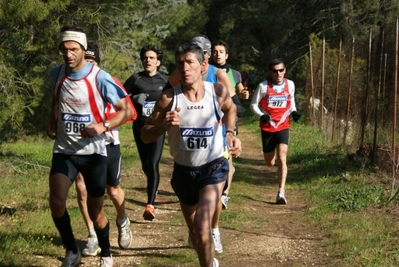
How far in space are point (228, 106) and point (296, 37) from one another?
29.3 m

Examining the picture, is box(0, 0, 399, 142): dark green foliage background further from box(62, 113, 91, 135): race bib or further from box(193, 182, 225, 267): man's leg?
box(193, 182, 225, 267): man's leg

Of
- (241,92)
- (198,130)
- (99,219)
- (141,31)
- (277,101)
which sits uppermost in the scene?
(141,31)

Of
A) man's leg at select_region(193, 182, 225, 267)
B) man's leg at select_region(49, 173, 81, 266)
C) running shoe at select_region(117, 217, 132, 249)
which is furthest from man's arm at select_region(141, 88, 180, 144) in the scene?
running shoe at select_region(117, 217, 132, 249)

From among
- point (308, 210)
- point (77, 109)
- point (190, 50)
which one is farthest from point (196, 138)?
point (308, 210)

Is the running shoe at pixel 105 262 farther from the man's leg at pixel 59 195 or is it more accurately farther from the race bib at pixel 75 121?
the race bib at pixel 75 121

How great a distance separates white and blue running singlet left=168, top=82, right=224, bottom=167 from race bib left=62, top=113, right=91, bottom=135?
73cm

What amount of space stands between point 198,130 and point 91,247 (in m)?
2.11

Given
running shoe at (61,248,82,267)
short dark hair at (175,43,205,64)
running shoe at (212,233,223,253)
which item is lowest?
running shoe at (212,233,223,253)

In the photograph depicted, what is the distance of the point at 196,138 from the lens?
19.8 feet

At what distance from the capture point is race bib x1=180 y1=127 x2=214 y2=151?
6.02 meters

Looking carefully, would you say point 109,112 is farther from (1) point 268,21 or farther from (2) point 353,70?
(1) point 268,21

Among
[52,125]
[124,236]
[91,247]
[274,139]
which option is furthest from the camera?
[274,139]

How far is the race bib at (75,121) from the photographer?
246 inches

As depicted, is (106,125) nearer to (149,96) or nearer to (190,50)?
(190,50)
